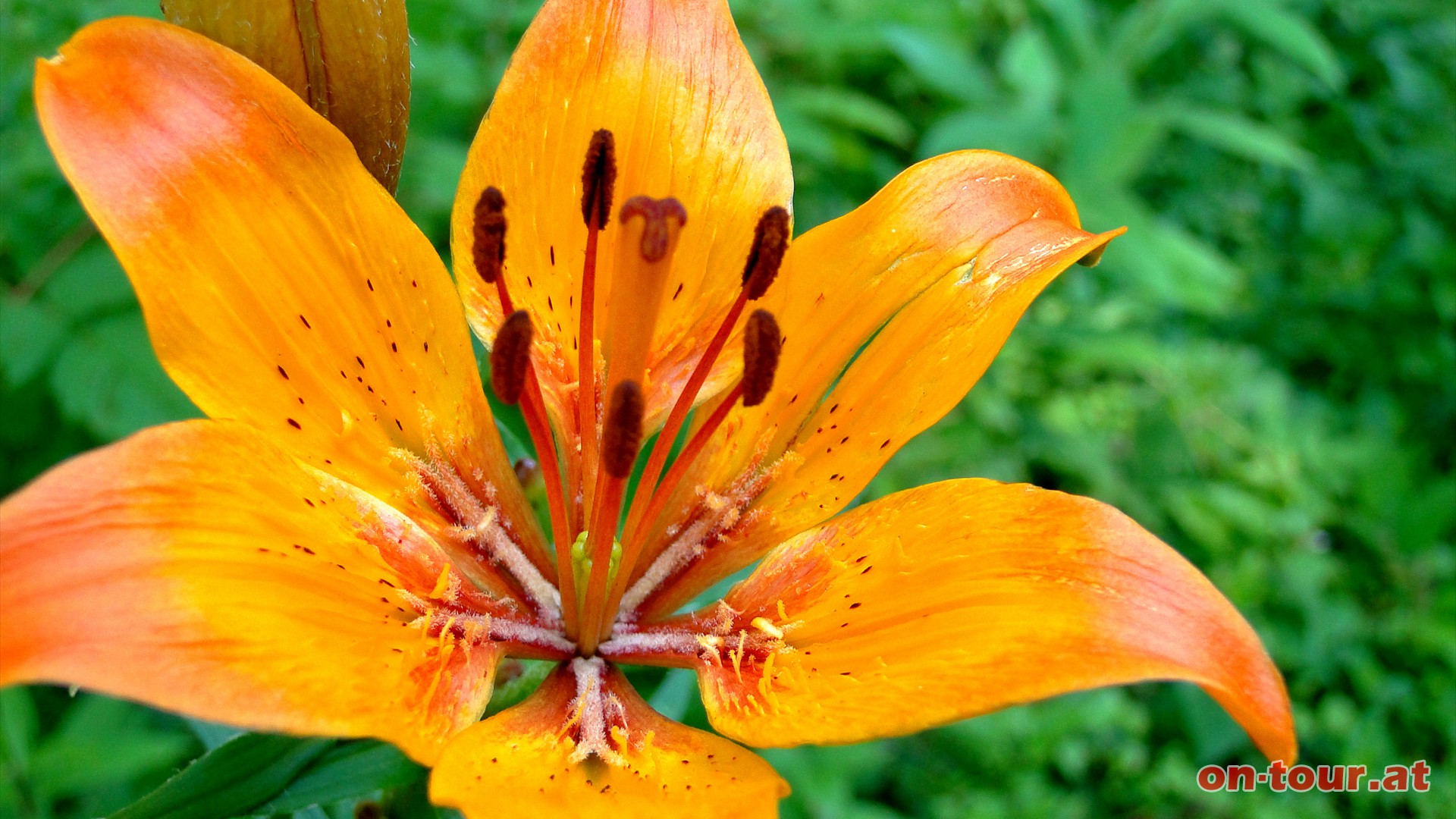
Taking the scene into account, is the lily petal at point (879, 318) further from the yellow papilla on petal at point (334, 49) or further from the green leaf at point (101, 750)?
the green leaf at point (101, 750)

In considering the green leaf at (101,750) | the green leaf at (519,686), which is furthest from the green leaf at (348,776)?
the green leaf at (101,750)

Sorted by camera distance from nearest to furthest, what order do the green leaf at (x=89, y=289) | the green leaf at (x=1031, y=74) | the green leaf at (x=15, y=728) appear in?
the green leaf at (x=15, y=728) → the green leaf at (x=89, y=289) → the green leaf at (x=1031, y=74)

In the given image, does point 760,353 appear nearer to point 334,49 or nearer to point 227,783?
point 334,49

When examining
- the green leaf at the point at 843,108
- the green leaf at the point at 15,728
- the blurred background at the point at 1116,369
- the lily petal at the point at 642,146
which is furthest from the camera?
the green leaf at the point at 843,108

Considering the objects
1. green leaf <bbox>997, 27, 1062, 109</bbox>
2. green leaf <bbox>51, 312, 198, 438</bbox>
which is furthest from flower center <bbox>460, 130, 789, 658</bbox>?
green leaf <bbox>997, 27, 1062, 109</bbox>

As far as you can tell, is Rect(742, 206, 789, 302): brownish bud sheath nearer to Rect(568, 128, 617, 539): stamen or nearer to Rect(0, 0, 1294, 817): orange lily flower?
Rect(0, 0, 1294, 817): orange lily flower

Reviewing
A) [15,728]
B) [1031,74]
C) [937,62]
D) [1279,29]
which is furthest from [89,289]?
[1279,29]

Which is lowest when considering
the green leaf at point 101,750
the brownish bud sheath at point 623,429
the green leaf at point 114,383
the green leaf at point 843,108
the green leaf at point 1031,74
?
the green leaf at point 101,750
